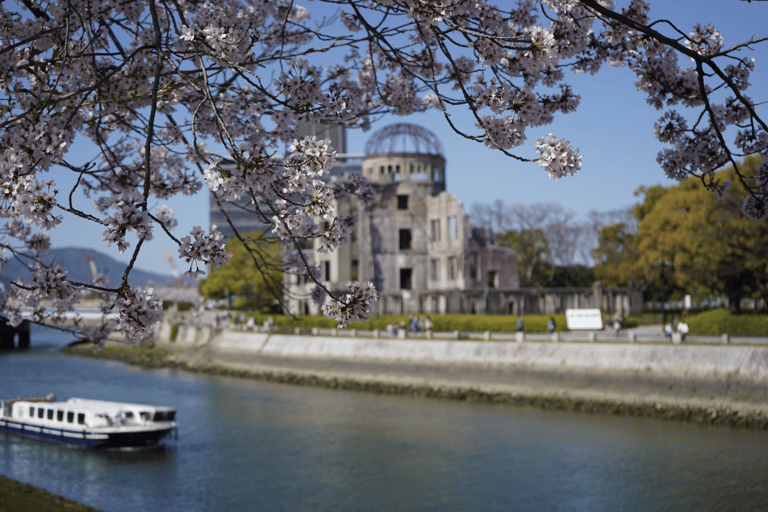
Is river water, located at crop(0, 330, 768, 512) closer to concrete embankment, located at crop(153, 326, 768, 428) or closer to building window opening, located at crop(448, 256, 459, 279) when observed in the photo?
concrete embankment, located at crop(153, 326, 768, 428)

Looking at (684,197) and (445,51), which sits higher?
(684,197)

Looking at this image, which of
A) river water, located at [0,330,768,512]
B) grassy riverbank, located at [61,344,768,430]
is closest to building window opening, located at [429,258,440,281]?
grassy riverbank, located at [61,344,768,430]

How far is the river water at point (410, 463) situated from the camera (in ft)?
65.7

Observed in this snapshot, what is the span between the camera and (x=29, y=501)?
10766 mm

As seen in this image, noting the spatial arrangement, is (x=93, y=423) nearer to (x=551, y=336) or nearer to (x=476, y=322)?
(x=551, y=336)

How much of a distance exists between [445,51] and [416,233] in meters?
54.7

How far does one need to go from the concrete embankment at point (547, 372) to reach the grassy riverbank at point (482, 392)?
46 millimetres

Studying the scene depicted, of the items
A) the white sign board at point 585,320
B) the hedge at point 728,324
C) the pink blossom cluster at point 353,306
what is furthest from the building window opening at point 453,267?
the pink blossom cluster at point 353,306

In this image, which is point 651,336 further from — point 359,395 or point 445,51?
point 445,51

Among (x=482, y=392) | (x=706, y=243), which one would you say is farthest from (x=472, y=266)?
(x=482, y=392)

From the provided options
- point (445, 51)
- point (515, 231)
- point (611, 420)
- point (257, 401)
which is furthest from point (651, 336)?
point (515, 231)

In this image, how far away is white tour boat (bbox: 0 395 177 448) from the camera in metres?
28.0

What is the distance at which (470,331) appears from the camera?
4528 cm

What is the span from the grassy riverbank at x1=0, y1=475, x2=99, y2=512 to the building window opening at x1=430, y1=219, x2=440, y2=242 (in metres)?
49.5
